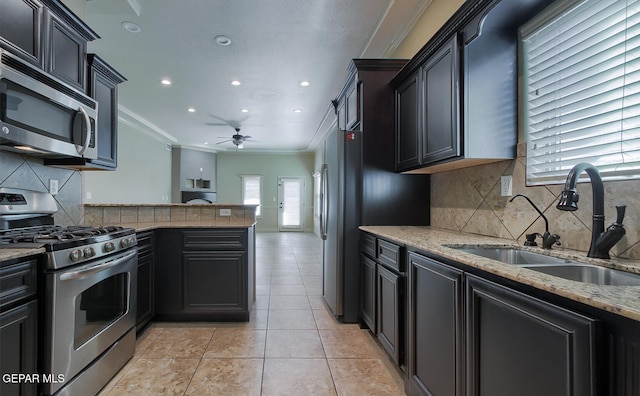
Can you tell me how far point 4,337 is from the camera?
4.14 feet

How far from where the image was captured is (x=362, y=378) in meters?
1.95

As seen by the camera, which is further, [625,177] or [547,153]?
[547,153]

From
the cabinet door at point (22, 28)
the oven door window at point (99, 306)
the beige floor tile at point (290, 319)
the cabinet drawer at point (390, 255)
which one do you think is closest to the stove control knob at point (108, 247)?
the oven door window at point (99, 306)

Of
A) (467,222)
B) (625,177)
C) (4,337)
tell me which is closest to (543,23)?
(625,177)

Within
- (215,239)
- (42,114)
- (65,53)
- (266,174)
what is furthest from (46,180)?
(266,174)

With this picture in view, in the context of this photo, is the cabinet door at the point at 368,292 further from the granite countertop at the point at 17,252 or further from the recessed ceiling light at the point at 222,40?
the recessed ceiling light at the point at 222,40

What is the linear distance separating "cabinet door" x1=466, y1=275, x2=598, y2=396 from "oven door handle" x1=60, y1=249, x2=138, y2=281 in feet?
6.32

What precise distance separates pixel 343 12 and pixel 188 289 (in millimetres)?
2957

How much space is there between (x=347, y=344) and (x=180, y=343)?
132 cm

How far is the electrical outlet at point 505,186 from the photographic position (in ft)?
6.10

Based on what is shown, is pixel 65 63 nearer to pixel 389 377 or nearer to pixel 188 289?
pixel 188 289

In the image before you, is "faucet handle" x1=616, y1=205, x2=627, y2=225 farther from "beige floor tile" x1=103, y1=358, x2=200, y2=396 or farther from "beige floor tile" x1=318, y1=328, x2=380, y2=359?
"beige floor tile" x1=103, y1=358, x2=200, y2=396

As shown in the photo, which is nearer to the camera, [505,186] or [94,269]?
[94,269]

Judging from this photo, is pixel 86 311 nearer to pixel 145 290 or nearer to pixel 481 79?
pixel 145 290
